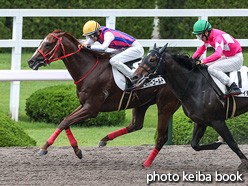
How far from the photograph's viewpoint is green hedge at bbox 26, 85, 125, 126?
976cm

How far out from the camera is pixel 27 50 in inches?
611

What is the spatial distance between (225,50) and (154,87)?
42.5 inches

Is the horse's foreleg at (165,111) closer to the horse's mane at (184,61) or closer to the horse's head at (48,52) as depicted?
the horse's mane at (184,61)

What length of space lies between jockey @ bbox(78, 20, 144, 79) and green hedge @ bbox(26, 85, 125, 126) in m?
2.25

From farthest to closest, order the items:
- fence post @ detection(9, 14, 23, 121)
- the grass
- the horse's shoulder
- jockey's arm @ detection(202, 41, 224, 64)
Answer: fence post @ detection(9, 14, 23, 121) < the grass < the horse's shoulder < jockey's arm @ detection(202, 41, 224, 64)

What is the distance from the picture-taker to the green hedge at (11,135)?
8.38m

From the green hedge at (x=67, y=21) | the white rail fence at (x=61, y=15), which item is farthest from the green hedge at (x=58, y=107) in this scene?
the green hedge at (x=67, y=21)

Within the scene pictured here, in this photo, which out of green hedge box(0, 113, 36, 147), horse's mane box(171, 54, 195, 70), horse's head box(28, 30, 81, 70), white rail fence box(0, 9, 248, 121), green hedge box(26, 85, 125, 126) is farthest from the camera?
white rail fence box(0, 9, 248, 121)

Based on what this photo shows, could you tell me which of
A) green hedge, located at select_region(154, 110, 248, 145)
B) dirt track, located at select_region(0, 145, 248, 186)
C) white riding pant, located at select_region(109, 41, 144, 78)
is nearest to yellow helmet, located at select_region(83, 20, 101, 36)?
white riding pant, located at select_region(109, 41, 144, 78)

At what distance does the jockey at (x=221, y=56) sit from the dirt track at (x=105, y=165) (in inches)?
43.0

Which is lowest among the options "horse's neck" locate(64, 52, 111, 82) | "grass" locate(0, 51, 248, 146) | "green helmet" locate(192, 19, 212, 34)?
"grass" locate(0, 51, 248, 146)

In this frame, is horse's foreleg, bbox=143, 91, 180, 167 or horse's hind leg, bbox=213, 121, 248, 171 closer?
horse's hind leg, bbox=213, 121, 248, 171

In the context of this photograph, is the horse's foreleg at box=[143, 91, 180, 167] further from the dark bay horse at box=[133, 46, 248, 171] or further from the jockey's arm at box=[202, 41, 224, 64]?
the jockey's arm at box=[202, 41, 224, 64]

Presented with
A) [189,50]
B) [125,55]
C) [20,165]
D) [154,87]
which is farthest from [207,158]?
[189,50]
